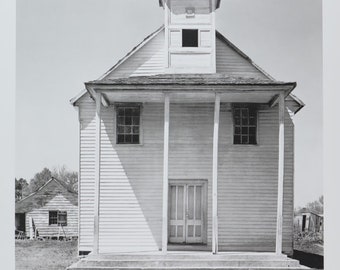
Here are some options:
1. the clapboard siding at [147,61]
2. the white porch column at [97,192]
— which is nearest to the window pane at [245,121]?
the clapboard siding at [147,61]

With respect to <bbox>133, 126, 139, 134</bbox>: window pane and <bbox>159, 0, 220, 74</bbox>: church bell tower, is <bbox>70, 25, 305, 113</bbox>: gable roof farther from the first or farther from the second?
<bbox>133, 126, 139, 134</bbox>: window pane

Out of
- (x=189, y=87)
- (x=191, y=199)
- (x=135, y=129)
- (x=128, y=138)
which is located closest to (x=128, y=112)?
(x=135, y=129)

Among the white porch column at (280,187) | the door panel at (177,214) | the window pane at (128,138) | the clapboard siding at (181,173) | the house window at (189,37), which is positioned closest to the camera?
the white porch column at (280,187)

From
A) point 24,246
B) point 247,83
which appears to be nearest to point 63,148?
point 24,246

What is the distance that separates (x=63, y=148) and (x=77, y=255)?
59.0 inches

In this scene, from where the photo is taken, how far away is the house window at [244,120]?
28.6ft

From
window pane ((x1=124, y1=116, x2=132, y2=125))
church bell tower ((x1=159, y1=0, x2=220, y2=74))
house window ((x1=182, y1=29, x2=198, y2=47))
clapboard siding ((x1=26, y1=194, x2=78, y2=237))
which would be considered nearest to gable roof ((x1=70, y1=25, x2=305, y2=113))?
church bell tower ((x1=159, y1=0, x2=220, y2=74))

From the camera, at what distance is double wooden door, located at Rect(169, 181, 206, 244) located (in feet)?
28.3

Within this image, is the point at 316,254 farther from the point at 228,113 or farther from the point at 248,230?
the point at 228,113

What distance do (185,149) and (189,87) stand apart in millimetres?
1110

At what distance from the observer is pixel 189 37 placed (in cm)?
891

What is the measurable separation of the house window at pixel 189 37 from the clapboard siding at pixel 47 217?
3022 mm

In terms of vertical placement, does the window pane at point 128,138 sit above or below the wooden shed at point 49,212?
above

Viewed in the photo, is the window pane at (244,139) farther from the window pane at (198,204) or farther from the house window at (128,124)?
the house window at (128,124)
